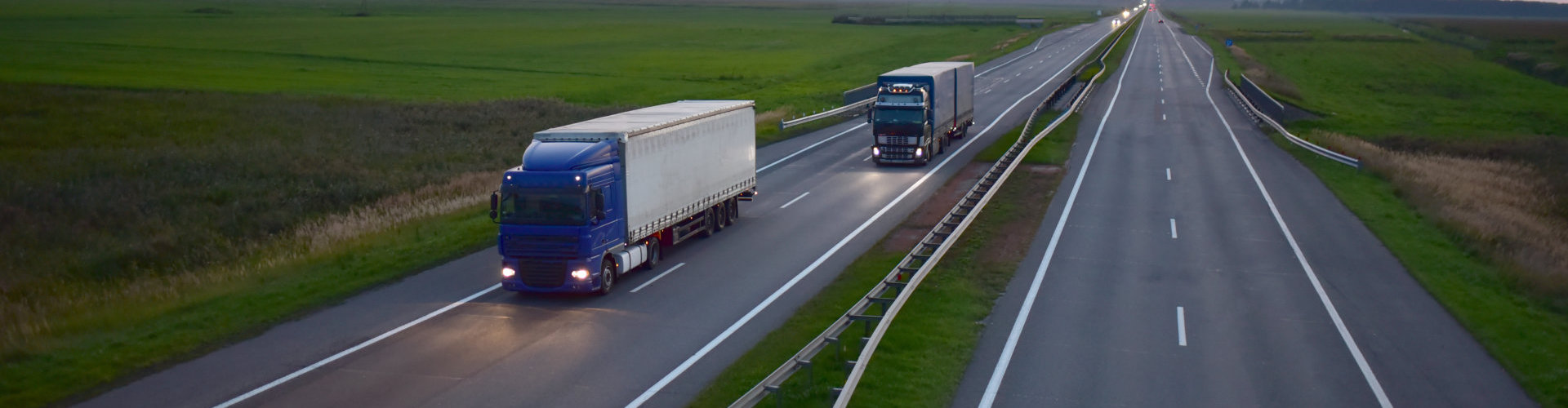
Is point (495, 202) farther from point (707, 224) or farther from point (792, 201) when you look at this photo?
point (792, 201)

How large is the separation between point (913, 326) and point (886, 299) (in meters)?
0.71

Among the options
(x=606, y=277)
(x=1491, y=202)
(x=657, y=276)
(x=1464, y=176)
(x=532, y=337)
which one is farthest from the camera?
(x=1464, y=176)

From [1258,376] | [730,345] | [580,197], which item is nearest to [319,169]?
[580,197]

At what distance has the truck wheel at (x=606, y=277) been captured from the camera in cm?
2164

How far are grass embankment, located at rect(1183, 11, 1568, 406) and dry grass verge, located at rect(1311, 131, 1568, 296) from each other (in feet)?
0.26

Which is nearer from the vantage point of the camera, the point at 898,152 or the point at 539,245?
the point at 539,245

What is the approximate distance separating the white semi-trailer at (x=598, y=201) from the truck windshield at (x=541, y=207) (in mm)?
16

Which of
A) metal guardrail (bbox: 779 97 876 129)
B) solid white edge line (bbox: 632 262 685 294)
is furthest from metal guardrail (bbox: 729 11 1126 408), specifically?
metal guardrail (bbox: 779 97 876 129)

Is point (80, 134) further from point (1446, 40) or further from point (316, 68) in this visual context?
point (1446, 40)

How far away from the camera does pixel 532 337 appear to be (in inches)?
744

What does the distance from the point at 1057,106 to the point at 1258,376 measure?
46487 millimetres

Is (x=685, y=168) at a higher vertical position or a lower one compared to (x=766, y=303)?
higher

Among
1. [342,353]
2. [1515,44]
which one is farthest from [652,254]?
[1515,44]

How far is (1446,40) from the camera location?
14600 centimetres
